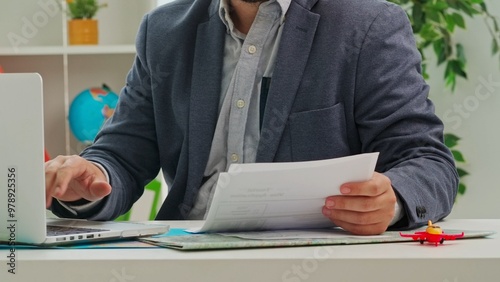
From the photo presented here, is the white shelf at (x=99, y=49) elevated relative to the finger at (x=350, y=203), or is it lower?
lower

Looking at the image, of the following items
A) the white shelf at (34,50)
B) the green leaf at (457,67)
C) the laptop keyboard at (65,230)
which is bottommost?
the white shelf at (34,50)

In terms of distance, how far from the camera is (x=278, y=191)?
1092 millimetres

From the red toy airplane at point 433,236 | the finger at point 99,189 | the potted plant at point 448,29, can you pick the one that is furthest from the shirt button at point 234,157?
the potted plant at point 448,29

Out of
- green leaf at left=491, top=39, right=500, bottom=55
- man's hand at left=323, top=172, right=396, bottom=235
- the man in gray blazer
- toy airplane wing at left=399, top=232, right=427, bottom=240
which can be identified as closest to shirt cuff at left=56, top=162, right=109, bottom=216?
the man in gray blazer

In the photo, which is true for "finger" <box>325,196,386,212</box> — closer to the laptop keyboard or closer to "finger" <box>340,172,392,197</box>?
"finger" <box>340,172,392,197</box>

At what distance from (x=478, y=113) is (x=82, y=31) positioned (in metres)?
1.54

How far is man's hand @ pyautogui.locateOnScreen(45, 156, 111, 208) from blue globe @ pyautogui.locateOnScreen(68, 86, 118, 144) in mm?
1748

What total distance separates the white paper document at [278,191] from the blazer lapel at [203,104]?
428 millimetres

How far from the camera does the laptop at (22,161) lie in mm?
975

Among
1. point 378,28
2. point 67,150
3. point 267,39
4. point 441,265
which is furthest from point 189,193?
point 67,150

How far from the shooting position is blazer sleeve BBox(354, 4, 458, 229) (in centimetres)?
137

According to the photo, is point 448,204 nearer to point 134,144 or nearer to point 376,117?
point 376,117

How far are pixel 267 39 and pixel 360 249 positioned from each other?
712mm

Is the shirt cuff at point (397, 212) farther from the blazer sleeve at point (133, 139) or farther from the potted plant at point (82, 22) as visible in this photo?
the potted plant at point (82, 22)
